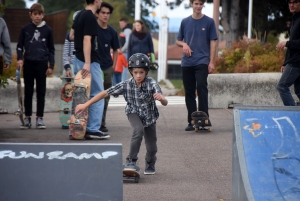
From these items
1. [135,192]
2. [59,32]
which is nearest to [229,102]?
[135,192]

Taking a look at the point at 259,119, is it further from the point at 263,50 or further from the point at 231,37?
the point at 231,37

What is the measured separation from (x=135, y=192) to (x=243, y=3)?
1766cm

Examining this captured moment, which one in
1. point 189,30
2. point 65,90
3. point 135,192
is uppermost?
point 189,30

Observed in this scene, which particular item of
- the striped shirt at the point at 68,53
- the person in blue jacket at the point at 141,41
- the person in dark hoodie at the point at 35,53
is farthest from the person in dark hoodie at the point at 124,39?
the person in dark hoodie at the point at 35,53

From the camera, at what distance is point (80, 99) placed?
9.84m

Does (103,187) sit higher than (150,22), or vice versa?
(150,22)

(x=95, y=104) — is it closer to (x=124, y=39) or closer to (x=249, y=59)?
(x=249, y=59)

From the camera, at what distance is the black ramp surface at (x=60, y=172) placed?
5438 mm

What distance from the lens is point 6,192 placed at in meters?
5.45

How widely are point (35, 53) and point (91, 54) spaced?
4.38 ft

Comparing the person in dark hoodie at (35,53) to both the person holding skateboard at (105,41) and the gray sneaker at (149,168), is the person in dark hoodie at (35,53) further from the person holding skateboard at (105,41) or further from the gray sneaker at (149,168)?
the gray sneaker at (149,168)

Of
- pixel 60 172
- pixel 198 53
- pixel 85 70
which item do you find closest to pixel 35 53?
pixel 85 70

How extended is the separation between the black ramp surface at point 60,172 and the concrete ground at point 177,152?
959 mm

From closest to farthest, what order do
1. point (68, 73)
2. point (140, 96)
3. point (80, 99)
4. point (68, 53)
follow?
point (140, 96) < point (80, 99) < point (68, 73) < point (68, 53)
